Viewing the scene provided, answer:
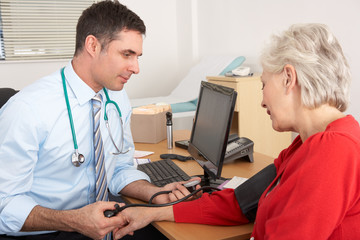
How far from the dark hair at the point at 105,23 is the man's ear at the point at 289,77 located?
86 cm

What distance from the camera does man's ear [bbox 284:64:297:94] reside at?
1048 mm

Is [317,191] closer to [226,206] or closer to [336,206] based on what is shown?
[336,206]

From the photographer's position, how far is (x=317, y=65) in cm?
102

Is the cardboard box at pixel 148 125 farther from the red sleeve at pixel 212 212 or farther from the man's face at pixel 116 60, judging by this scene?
the red sleeve at pixel 212 212

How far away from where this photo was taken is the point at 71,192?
5.27 ft

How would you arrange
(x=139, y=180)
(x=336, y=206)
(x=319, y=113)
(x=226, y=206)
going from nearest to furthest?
(x=336, y=206) < (x=319, y=113) < (x=226, y=206) < (x=139, y=180)

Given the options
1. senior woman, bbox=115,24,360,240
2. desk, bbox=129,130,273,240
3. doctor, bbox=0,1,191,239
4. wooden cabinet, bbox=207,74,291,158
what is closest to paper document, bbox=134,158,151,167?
desk, bbox=129,130,273,240

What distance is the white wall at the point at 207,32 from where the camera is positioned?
325 centimetres

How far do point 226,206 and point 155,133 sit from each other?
1224 mm

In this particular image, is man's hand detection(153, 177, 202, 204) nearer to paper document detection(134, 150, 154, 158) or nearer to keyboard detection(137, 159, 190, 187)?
keyboard detection(137, 159, 190, 187)

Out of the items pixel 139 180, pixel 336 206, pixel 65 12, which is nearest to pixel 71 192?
pixel 139 180

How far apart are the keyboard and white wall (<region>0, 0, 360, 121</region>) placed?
1.95 meters

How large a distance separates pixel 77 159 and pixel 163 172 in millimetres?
483

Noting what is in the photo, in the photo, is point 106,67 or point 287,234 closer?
point 287,234
